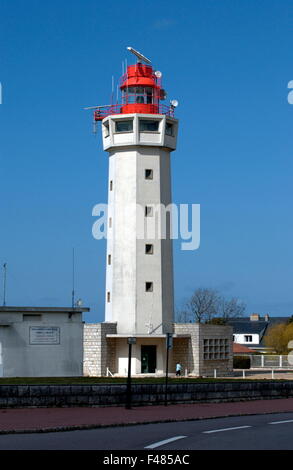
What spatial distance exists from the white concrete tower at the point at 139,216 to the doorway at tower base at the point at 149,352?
0.56 meters

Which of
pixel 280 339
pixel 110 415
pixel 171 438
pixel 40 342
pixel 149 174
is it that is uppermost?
pixel 149 174

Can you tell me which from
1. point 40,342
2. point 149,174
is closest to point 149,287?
point 149,174

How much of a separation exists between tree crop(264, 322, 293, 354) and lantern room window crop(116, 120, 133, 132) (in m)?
42.6

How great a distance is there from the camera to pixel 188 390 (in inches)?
1257

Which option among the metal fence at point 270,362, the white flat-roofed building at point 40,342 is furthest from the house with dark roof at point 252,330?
the white flat-roofed building at point 40,342

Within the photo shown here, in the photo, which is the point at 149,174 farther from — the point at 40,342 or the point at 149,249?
the point at 40,342

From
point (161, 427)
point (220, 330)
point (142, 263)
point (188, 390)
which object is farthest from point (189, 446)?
point (220, 330)

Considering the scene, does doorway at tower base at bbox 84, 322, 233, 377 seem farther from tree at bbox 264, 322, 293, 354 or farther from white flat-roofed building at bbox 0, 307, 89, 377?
tree at bbox 264, 322, 293, 354

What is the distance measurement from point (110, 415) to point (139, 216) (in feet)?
107

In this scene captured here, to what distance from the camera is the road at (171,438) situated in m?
16.8

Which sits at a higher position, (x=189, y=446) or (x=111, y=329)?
(x=111, y=329)

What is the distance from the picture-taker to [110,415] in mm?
25547

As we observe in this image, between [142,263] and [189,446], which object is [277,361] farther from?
[189,446]
